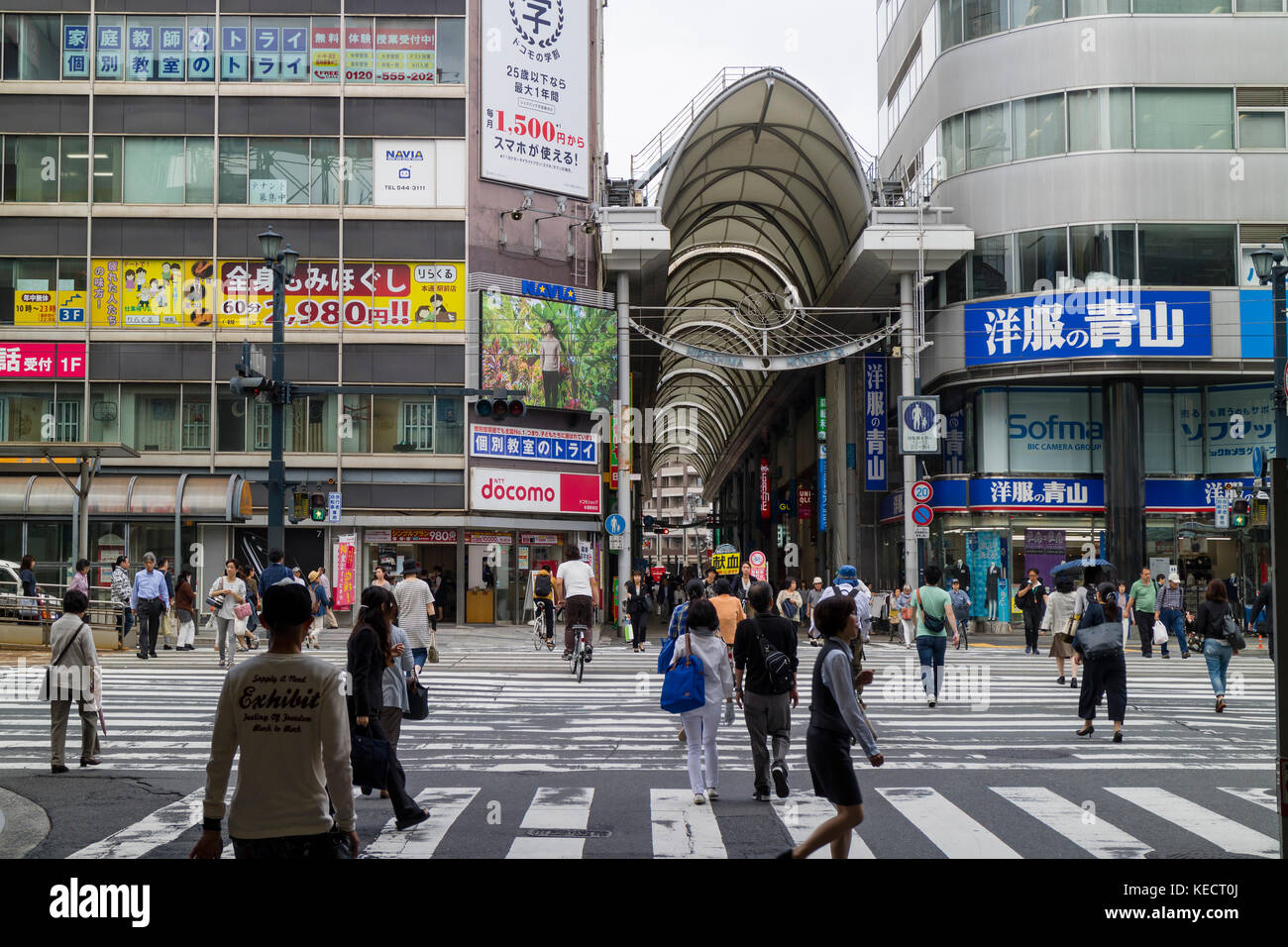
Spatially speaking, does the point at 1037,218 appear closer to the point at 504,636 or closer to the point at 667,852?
the point at 504,636

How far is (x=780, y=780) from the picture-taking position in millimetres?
10383

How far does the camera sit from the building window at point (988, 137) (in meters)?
37.7

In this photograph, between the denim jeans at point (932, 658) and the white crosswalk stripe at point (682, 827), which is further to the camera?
the denim jeans at point (932, 658)

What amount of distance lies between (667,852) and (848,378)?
39.8 m

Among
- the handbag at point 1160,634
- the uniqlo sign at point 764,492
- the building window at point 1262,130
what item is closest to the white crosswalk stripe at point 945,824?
the handbag at point 1160,634

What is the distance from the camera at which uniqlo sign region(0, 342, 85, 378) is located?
37.1 meters

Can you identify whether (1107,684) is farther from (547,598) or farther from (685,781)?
(547,598)

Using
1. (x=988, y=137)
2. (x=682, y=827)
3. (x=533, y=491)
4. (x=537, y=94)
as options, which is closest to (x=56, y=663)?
(x=682, y=827)

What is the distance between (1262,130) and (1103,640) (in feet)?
93.8

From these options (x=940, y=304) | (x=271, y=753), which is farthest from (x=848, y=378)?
(x=271, y=753)

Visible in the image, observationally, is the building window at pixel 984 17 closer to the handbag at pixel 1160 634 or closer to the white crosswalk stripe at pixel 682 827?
the handbag at pixel 1160 634

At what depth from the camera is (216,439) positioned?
123ft

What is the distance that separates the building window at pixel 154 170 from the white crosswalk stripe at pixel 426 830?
3180cm

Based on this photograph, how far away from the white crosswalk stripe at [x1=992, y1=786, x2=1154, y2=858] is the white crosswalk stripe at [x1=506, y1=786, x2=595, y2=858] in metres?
3.48
